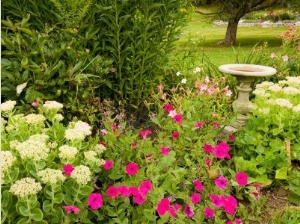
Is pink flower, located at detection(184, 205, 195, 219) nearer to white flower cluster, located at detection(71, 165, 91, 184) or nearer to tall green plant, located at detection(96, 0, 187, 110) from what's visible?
white flower cluster, located at detection(71, 165, 91, 184)

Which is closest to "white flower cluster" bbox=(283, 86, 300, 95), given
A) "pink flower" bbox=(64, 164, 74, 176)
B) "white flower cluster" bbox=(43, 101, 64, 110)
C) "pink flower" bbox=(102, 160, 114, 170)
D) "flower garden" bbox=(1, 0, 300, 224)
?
"flower garden" bbox=(1, 0, 300, 224)

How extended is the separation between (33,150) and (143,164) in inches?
38.9

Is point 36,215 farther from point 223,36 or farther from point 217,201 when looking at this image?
point 223,36

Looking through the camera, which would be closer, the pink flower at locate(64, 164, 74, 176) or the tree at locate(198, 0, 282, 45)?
the pink flower at locate(64, 164, 74, 176)

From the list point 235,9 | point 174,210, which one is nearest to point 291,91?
point 174,210

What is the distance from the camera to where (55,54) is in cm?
378

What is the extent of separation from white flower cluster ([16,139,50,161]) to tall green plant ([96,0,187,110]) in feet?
6.38

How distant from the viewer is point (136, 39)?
14.4ft

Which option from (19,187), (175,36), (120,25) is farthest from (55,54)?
(19,187)

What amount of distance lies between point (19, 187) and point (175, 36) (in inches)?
115

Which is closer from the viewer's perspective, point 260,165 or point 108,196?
point 108,196

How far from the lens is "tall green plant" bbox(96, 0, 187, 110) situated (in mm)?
4223

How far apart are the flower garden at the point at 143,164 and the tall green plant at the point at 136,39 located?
0.19 metres

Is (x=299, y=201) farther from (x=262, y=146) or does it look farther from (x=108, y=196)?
(x=108, y=196)
